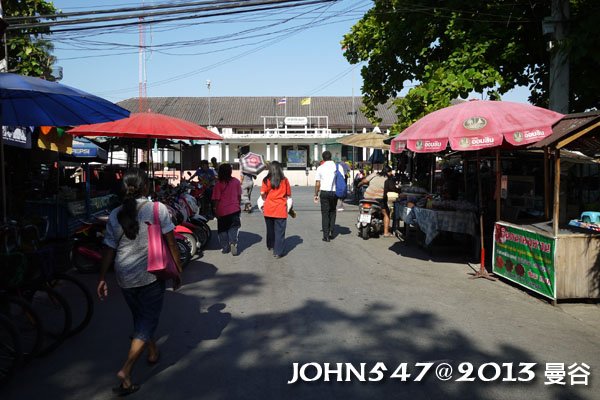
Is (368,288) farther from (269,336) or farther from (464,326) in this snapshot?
(269,336)

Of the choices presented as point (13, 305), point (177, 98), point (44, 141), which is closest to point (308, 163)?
point (177, 98)

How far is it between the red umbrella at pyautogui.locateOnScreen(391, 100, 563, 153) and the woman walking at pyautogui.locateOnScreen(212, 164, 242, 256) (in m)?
3.25

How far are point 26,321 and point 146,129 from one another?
5.02m

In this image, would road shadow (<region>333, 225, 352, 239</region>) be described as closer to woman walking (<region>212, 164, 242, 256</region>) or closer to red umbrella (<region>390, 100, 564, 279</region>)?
woman walking (<region>212, 164, 242, 256</region>)

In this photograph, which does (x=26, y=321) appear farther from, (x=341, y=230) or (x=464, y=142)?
(x=341, y=230)

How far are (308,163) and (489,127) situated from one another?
1600 inches

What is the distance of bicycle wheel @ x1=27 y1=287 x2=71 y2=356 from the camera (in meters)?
5.17

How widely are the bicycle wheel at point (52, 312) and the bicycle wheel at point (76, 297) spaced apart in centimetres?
11

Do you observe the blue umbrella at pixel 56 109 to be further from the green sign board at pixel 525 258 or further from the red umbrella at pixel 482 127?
the green sign board at pixel 525 258

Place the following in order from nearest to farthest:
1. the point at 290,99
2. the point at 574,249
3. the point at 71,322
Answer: the point at 71,322 < the point at 574,249 < the point at 290,99

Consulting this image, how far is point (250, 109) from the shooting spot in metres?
56.6

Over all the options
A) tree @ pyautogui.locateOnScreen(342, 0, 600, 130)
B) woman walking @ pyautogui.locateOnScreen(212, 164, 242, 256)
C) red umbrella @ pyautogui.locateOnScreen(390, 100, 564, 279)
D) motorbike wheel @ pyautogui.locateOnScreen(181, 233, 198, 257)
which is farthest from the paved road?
tree @ pyautogui.locateOnScreen(342, 0, 600, 130)

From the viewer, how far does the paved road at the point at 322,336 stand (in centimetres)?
417

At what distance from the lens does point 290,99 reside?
5941 cm
